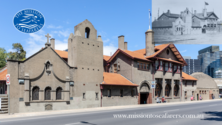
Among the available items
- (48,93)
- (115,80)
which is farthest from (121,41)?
(48,93)

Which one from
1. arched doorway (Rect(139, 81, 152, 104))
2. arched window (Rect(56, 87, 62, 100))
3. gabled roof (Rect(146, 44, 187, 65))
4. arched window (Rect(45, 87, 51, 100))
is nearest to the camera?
arched window (Rect(45, 87, 51, 100))

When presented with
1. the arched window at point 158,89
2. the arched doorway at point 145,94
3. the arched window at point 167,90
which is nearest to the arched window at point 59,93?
the arched doorway at point 145,94

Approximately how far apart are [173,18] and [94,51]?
2056cm

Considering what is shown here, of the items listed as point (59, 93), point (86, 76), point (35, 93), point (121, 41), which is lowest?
point (59, 93)

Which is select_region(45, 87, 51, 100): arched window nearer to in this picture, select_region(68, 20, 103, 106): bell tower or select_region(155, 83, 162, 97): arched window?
select_region(68, 20, 103, 106): bell tower

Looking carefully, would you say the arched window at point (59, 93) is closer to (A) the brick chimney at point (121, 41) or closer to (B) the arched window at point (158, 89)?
(A) the brick chimney at point (121, 41)

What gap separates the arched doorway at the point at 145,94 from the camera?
3609 centimetres

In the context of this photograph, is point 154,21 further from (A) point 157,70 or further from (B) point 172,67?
(B) point 172,67

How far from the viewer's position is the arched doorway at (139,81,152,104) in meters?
36.1

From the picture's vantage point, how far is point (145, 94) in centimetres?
3794

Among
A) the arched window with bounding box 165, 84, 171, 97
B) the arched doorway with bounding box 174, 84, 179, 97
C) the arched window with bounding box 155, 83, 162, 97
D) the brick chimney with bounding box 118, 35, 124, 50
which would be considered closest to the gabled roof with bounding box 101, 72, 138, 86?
the arched window with bounding box 155, 83, 162, 97

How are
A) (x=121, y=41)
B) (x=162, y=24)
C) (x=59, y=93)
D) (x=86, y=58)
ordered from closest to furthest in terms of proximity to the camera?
(x=162, y=24)
(x=59, y=93)
(x=86, y=58)
(x=121, y=41)

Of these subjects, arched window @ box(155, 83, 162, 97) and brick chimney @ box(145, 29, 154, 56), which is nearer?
brick chimney @ box(145, 29, 154, 56)

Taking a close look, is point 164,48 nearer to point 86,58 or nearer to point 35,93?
point 86,58
